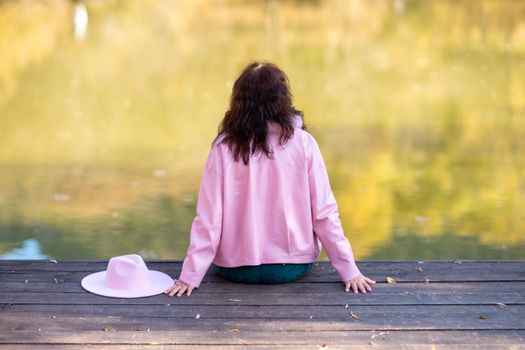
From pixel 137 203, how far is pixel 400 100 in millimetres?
4426

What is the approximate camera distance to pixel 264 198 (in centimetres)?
332

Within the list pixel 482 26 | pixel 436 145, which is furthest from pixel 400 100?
pixel 482 26

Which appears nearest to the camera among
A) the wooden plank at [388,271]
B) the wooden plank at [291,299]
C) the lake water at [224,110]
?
the wooden plank at [291,299]

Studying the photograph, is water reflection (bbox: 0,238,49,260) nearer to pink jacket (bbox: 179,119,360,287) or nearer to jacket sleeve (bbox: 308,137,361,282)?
pink jacket (bbox: 179,119,360,287)

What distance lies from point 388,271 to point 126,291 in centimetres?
101

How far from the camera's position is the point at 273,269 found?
3293mm

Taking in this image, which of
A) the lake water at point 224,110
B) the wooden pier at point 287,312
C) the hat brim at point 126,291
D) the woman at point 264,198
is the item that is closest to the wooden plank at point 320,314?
the wooden pier at point 287,312

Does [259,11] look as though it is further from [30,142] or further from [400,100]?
[30,142]

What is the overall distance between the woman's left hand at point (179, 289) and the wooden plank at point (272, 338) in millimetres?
348

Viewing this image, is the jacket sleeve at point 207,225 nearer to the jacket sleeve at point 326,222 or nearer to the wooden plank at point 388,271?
the wooden plank at point 388,271

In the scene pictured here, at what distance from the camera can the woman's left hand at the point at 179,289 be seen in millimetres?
3193

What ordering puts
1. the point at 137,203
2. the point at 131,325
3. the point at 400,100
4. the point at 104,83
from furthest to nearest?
the point at 104,83
the point at 400,100
the point at 137,203
the point at 131,325

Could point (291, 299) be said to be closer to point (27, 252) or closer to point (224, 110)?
point (27, 252)

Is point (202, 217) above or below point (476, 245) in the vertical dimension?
above
